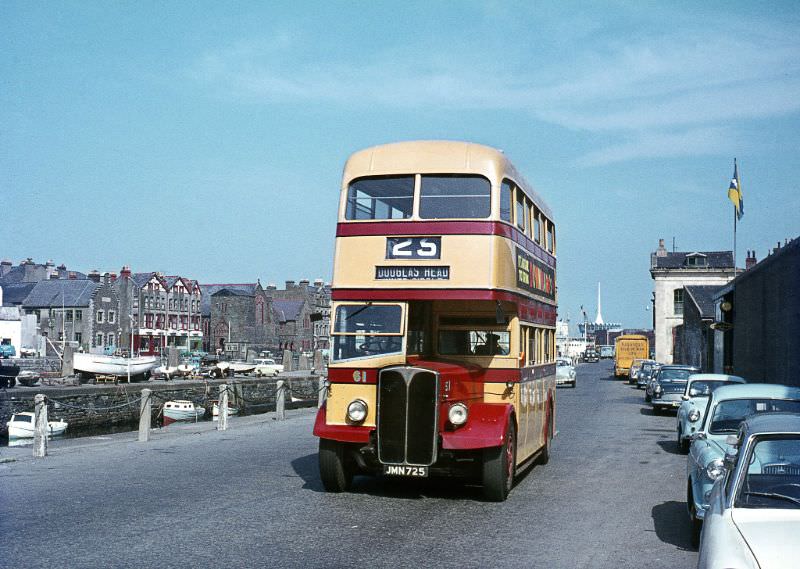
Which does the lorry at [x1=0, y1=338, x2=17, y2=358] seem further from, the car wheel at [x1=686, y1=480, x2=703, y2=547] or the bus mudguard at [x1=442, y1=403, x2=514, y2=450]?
the car wheel at [x1=686, y1=480, x2=703, y2=547]

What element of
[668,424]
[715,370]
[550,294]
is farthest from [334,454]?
[715,370]

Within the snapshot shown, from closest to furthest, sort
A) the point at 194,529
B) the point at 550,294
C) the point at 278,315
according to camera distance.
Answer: the point at 194,529, the point at 550,294, the point at 278,315

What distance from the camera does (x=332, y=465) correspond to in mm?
12242

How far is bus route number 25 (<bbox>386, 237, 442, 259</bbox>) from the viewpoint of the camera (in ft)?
40.1

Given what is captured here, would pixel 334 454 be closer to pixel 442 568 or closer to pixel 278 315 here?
pixel 442 568

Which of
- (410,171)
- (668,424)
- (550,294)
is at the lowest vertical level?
(668,424)

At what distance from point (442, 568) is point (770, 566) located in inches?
142

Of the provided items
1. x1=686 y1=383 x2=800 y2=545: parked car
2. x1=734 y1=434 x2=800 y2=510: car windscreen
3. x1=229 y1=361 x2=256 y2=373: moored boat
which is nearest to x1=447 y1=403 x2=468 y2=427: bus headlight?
x1=686 y1=383 x2=800 y2=545: parked car

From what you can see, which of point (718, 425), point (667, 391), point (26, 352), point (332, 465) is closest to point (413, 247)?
point (332, 465)

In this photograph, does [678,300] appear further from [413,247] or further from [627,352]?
[413,247]

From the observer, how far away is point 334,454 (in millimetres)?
12266

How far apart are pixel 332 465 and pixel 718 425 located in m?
5.29

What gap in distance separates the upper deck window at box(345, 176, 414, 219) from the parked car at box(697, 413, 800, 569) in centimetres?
647

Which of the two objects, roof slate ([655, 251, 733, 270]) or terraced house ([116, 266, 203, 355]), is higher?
roof slate ([655, 251, 733, 270])
